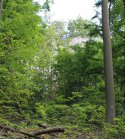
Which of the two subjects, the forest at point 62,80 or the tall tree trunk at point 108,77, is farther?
the tall tree trunk at point 108,77

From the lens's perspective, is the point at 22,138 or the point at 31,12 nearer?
the point at 22,138

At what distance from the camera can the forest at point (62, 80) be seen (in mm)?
8906

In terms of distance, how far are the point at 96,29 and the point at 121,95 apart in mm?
3879

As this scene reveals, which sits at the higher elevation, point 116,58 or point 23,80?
point 116,58

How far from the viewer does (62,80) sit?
2216 centimetres

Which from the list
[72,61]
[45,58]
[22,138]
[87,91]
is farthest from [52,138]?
[45,58]

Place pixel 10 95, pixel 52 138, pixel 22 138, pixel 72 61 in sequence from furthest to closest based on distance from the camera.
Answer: pixel 72 61, pixel 10 95, pixel 52 138, pixel 22 138

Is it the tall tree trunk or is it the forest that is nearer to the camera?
the forest

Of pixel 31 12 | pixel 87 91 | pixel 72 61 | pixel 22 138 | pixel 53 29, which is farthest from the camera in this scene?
pixel 53 29

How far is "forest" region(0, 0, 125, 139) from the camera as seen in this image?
8.91 metres

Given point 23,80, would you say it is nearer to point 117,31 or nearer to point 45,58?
point 117,31

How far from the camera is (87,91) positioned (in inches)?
708

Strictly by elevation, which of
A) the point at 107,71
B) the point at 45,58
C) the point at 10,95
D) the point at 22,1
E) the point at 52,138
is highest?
the point at 22,1

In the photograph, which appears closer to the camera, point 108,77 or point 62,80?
point 108,77
